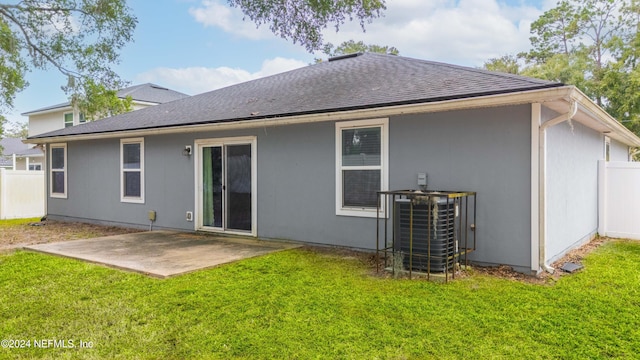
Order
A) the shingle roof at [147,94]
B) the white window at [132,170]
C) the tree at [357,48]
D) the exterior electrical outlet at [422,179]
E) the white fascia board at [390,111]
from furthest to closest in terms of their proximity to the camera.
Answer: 1. the tree at [357,48]
2. the shingle roof at [147,94]
3. the white window at [132,170]
4. the exterior electrical outlet at [422,179]
5. the white fascia board at [390,111]

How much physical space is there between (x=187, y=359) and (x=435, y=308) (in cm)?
230

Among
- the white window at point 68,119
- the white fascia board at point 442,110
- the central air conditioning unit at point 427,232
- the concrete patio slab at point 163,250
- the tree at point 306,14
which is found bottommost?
the concrete patio slab at point 163,250

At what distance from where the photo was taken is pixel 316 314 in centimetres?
376

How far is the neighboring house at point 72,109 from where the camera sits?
20.3m

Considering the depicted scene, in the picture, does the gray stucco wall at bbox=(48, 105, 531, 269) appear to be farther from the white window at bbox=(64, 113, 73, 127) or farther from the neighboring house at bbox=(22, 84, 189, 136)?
the white window at bbox=(64, 113, 73, 127)

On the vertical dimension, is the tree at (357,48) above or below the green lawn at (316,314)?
above

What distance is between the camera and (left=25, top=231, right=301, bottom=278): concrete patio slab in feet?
18.6

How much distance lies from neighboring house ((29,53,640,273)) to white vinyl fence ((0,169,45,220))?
4.10 metres

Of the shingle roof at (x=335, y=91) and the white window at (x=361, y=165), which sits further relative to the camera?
the white window at (x=361, y=165)

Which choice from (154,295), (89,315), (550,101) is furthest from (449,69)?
(89,315)

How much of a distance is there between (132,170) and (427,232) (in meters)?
7.86

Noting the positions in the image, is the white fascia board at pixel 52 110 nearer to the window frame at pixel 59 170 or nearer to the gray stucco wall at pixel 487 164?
the window frame at pixel 59 170

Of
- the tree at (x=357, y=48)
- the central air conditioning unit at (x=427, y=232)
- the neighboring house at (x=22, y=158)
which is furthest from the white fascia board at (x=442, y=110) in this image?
the tree at (x=357, y=48)

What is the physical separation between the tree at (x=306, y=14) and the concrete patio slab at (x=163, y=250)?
19.1 ft
